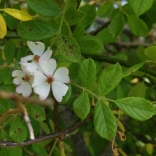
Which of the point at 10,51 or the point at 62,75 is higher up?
the point at 62,75

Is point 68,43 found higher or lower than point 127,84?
higher

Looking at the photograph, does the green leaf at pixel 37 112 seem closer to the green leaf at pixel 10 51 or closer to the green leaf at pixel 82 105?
the green leaf at pixel 82 105

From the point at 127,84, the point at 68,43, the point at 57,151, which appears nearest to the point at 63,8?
Result: the point at 68,43

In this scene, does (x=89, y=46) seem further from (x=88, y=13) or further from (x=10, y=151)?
(x=10, y=151)

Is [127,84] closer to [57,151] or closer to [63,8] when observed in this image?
[57,151]

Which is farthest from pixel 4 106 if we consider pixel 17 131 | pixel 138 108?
pixel 138 108
